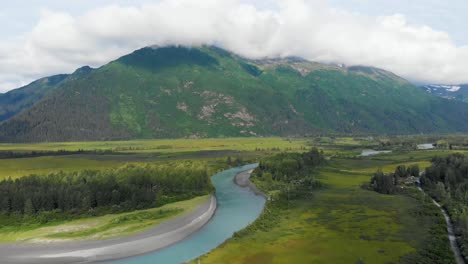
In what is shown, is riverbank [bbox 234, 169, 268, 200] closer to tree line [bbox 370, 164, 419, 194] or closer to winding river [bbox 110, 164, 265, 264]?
winding river [bbox 110, 164, 265, 264]

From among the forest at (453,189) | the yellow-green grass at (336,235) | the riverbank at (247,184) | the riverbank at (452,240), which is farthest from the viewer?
the riverbank at (247,184)

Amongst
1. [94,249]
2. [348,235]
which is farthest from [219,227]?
[94,249]

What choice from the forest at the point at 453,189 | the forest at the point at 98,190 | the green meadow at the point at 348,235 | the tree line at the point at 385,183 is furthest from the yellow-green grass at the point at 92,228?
the tree line at the point at 385,183

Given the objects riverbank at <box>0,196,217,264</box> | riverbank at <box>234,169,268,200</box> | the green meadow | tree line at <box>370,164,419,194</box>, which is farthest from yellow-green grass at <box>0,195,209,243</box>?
tree line at <box>370,164,419,194</box>

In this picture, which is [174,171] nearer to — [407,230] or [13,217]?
[13,217]

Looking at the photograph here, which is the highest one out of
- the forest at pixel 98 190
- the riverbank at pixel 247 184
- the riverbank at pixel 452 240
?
the forest at pixel 98 190

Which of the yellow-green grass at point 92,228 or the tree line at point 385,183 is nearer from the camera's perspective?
the yellow-green grass at point 92,228

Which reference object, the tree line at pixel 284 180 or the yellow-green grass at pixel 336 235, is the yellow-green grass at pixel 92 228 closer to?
the yellow-green grass at pixel 336 235
